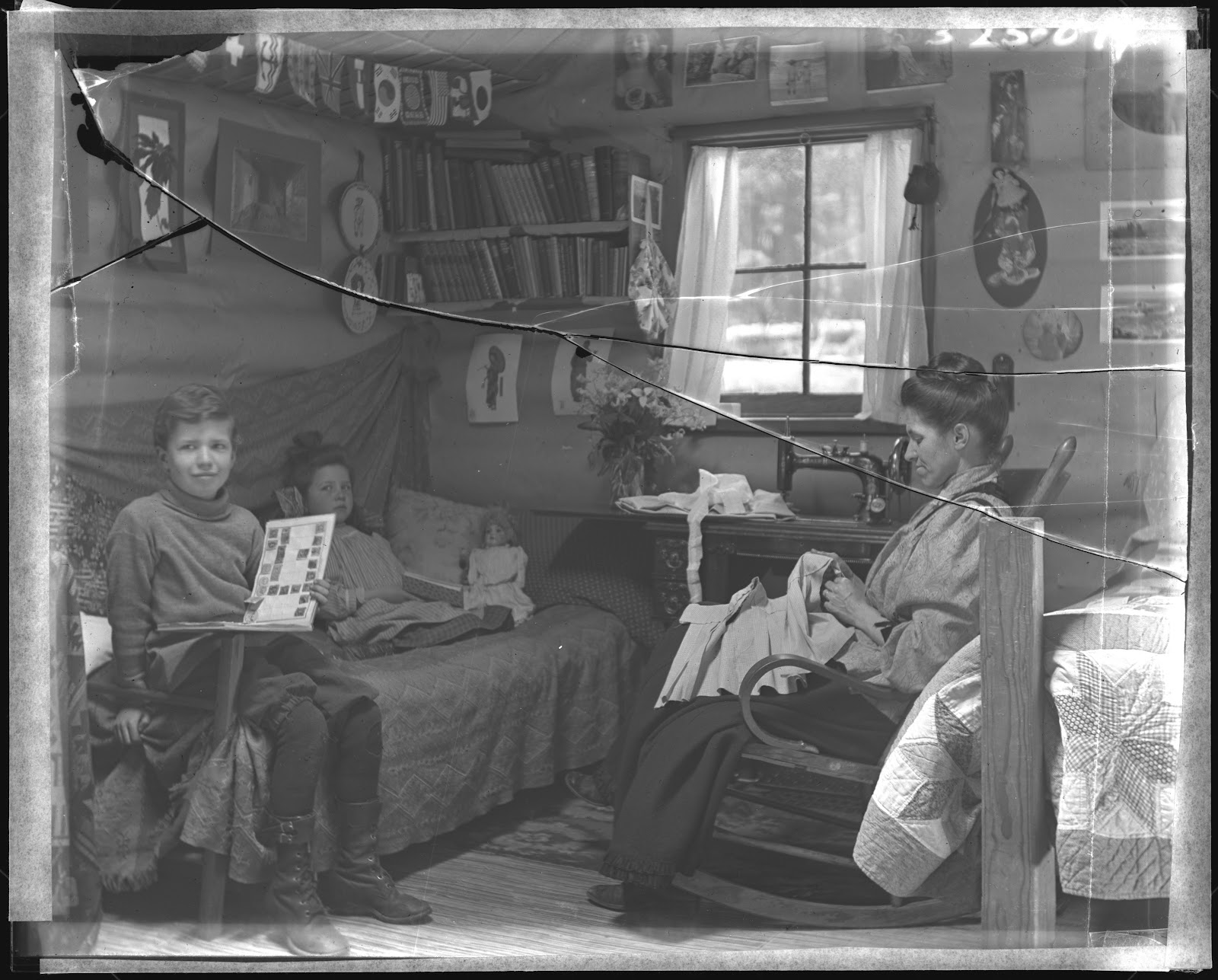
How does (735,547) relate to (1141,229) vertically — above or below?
below

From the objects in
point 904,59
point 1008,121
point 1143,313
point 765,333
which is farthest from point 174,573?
point 1143,313

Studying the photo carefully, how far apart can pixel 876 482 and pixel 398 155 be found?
112 cm

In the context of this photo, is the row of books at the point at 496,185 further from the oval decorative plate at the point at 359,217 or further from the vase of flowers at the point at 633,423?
the vase of flowers at the point at 633,423

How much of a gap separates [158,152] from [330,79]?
1.18 ft

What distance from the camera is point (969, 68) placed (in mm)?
2461

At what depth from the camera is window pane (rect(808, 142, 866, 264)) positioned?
2.47 meters

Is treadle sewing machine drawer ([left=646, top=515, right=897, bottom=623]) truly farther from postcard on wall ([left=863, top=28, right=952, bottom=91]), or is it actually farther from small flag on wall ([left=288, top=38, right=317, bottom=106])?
small flag on wall ([left=288, top=38, right=317, bottom=106])

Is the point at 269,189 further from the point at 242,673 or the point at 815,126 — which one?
the point at 815,126

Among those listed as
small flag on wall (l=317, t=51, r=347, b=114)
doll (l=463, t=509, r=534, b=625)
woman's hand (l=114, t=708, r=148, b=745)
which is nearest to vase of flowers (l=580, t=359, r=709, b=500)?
doll (l=463, t=509, r=534, b=625)

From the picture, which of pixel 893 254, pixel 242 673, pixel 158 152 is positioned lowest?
Answer: pixel 242 673

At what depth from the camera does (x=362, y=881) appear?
254cm

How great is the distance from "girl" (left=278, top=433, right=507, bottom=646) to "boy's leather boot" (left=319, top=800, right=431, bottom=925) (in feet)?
1.13

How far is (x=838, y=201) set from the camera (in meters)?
2.47

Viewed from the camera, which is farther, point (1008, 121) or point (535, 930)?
point (535, 930)
